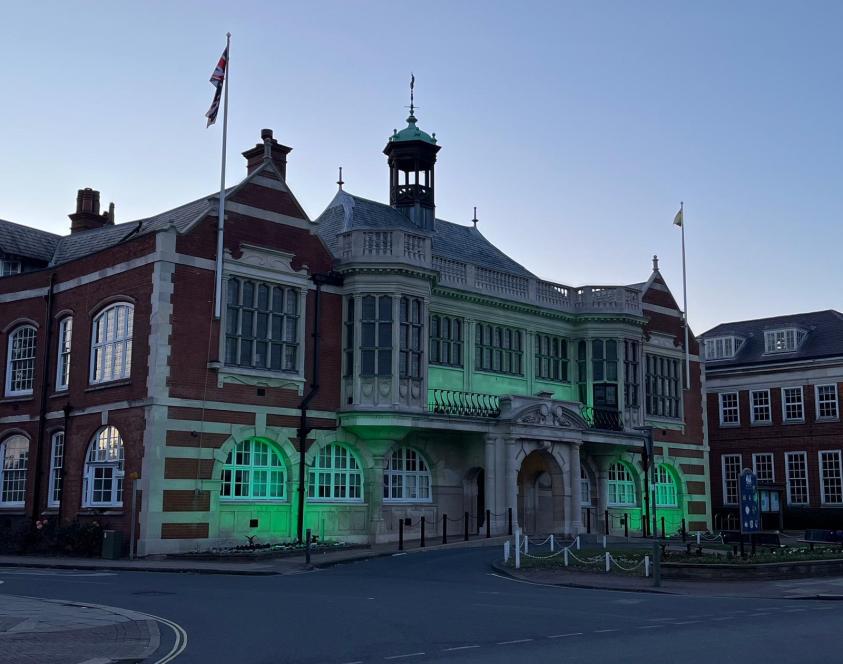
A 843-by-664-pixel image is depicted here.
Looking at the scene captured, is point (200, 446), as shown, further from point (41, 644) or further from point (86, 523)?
point (41, 644)

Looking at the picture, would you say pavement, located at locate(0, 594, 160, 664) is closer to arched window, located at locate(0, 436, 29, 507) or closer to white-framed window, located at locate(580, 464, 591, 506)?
arched window, located at locate(0, 436, 29, 507)

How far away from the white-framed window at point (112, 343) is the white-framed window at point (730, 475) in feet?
126

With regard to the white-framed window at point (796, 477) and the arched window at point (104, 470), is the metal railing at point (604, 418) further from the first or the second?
the arched window at point (104, 470)

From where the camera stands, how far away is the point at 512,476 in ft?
125

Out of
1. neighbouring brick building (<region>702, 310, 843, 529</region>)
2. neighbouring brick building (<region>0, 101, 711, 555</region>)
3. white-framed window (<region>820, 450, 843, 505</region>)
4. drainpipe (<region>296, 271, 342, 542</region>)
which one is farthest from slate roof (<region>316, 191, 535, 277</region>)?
white-framed window (<region>820, 450, 843, 505</region>)

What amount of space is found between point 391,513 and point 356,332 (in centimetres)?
685

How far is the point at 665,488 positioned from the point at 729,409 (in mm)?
12283

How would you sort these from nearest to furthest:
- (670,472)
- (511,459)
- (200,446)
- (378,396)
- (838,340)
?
(200,446)
(378,396)
(511,459)
(670,472)
(838,340)

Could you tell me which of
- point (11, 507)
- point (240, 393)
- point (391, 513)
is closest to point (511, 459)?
point (391, 513)

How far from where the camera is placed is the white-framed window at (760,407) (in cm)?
5722

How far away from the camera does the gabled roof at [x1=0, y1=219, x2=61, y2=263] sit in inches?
1618

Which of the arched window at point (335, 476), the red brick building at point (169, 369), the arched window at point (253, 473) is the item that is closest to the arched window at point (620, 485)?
the arched window at point (335, 476)

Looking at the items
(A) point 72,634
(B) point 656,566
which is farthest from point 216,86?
(A) point 72,634

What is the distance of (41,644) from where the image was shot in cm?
1314
